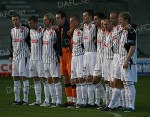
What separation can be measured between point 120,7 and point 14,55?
→ 699 inches

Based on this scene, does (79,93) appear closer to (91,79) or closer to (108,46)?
(91,79)

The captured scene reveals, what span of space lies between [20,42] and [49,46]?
98 cm

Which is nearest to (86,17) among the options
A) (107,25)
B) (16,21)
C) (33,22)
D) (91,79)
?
(107,25)

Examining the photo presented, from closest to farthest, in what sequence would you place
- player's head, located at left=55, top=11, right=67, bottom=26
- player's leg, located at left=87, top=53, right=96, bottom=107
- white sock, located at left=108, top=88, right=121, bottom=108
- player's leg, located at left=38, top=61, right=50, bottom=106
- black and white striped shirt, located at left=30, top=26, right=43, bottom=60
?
white sock, located at left=108, top=88, right=121, bottom=108 → player's leg, located at left=87, top=53, right=96, bottom=107 → player's head, located at left=55, top=11, right=67, bottom=26 → player's leg, located at left=38, top=61, right=50, bottom=106 → black and white striped shirt, located at left=30, top=26, right=43, bottom=60

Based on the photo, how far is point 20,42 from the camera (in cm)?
1814

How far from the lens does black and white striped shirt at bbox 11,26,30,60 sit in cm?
1811

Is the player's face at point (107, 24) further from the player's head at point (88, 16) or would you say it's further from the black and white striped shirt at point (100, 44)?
the player's head at point (88, 16)

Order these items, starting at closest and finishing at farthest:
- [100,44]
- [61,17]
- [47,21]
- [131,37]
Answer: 1. [131,37]
2. [100,44]
3. [61,17]
4. [47,21]

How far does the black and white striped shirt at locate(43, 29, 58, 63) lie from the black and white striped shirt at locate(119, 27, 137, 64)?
7.47ft

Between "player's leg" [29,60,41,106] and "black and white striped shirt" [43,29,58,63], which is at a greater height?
"black and white striped shirt" [43,29,58,63]

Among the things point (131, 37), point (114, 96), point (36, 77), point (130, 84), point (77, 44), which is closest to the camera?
point (131, 37)

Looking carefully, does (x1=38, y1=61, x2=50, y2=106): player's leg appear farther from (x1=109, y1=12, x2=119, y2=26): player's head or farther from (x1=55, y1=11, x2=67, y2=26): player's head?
(x1=109, y1=12, x2=119, y2=26): player's head

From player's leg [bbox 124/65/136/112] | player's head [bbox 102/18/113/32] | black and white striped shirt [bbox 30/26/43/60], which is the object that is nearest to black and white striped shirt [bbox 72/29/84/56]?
player's head [bbox 102/18/113/32]

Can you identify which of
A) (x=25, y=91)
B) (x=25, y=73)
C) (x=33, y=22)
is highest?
(x=33, y=22)
